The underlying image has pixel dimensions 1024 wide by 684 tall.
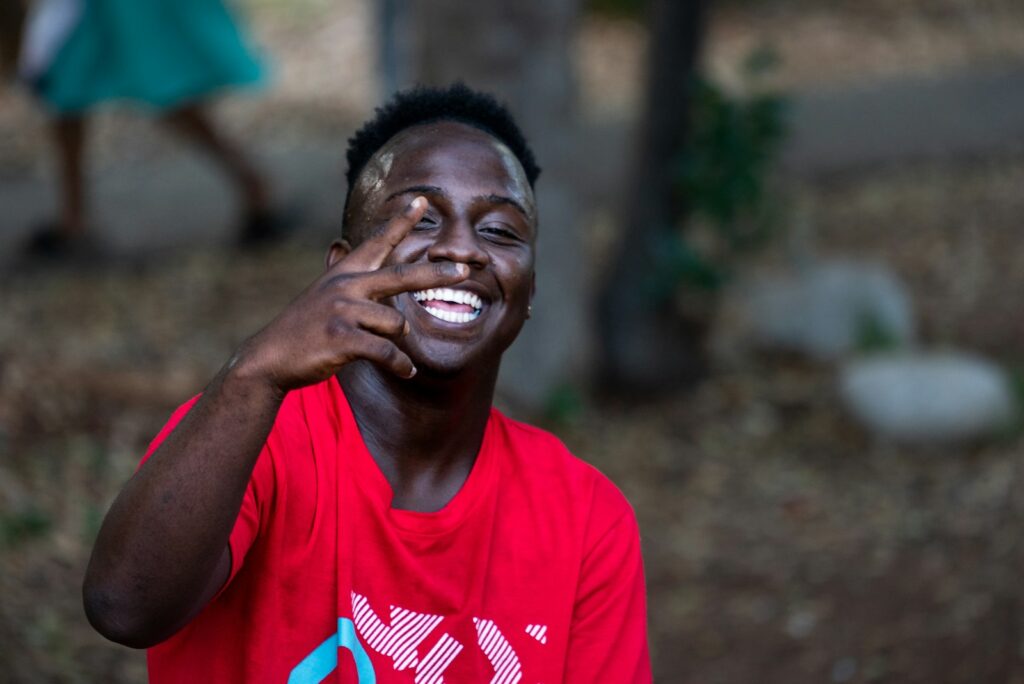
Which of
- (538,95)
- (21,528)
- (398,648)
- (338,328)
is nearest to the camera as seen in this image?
(338,328)

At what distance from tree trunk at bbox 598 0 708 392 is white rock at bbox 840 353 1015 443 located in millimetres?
733

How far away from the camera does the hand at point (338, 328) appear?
1.60 m

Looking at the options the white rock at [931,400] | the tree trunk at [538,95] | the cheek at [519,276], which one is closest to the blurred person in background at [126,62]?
the tree trunk at [538,95]

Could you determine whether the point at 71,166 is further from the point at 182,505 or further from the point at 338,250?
the point at 182,505

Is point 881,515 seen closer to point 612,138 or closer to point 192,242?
point 192,242

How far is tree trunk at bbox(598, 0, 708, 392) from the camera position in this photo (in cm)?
520

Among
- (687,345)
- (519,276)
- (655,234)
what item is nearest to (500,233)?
(519,276)

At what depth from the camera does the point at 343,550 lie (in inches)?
74.2

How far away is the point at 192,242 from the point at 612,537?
5.01 m

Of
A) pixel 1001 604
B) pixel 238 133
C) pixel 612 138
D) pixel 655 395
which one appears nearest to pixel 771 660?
pixel 1001 604

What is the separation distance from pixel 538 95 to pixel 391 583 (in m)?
3.03

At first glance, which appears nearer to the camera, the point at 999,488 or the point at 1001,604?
the point at 1001,604

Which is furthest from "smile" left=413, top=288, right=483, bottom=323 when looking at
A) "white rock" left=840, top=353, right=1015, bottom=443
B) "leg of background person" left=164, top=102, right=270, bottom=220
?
"leg of background person" left=164, top=102, right=270, bottom=220

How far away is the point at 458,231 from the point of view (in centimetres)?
192
